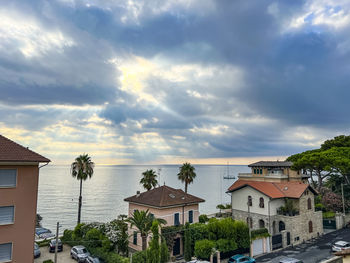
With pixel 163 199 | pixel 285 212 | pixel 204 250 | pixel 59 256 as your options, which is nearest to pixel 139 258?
pixel 204 250

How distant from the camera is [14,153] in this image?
22.1 m

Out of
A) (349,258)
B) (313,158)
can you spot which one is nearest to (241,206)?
(313,158)

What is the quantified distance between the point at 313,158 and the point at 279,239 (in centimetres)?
2488

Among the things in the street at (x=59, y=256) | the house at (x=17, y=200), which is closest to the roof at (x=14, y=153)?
the house at (x=17, y=200)

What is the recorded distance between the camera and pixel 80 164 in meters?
46.3

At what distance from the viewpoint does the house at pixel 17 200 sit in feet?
70.5

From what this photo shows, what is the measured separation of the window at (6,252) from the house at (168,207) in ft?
50.2

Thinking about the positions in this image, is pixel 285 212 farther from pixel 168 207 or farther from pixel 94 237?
pixel 94 237

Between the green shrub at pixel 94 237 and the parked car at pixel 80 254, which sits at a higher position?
the green shrub at pixel 94 237

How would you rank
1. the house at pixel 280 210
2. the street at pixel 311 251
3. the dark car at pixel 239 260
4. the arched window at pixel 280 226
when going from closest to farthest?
the dark car at pixel 239 260 < the street at pixel 311 251 < the house at pixel 280 210 < the arched window at pixel 280 226

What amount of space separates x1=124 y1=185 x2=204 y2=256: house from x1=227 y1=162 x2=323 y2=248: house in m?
9.29

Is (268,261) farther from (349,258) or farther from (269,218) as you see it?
(349,258)

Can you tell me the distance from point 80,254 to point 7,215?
12.5m

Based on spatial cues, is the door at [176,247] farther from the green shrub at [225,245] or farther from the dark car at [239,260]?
the dark car at [239,260]
